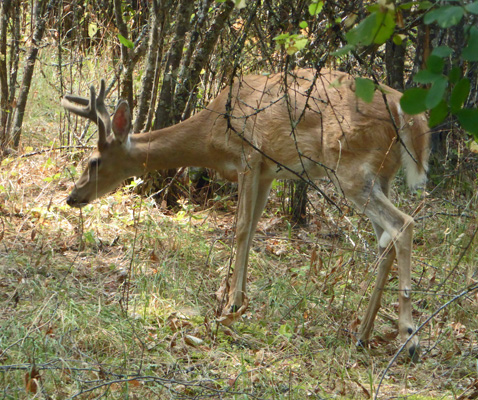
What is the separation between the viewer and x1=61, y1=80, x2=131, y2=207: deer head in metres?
5.82

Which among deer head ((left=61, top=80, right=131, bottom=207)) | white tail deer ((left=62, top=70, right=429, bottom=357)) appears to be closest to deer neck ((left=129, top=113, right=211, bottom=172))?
white tail deer ((left=62, top=70, right=429, bottom=357))

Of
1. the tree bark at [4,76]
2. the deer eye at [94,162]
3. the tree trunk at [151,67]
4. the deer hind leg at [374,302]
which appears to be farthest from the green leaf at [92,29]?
the deer hind leg at [374,302]

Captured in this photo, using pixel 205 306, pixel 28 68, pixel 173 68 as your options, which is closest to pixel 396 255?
pixel 205 306

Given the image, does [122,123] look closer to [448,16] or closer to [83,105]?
[83,105]

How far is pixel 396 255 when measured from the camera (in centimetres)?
454

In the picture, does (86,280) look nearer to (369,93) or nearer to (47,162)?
(47,162)

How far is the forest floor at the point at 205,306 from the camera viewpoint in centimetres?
346

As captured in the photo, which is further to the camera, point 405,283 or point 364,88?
point 405,283

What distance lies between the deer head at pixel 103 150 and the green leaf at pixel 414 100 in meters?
4.40

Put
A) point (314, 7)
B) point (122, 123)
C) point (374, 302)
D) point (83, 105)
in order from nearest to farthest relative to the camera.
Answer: point (314, 7) < point (374, 302) < point (122, 123) < point (83, 105)

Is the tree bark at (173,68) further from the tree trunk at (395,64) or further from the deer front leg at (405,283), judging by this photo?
the deer front leg at (405,283)

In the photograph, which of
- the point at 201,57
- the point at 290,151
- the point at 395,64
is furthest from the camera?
the point at 395,64

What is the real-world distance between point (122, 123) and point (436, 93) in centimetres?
465

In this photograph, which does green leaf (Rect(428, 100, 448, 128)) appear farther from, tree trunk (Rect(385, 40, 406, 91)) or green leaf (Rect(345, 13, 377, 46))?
tree trunk (Rect(385, 40, 406, 91))
